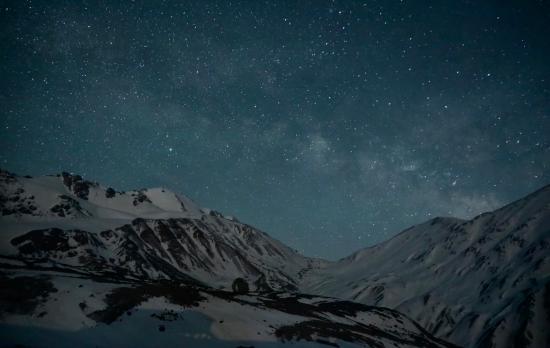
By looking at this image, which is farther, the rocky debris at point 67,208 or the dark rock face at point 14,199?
the rocky debris at point 67,208

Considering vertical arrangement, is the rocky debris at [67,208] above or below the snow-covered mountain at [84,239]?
above

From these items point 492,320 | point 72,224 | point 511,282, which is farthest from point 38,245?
point 511,282

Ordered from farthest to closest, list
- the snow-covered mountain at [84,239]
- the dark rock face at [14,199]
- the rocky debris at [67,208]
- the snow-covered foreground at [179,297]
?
the rocky debris at [67,208], the dark rock face at [14,199], the snow-covered mountain at [84,239], the snow-covered foreground at [179,297]

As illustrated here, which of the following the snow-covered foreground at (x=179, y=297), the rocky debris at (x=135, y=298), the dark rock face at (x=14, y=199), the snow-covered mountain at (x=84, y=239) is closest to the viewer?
the snow-covered foreground at (x=179, y=297)

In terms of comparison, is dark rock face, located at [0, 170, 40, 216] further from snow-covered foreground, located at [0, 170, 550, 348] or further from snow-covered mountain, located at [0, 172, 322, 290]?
snow-covered foreground, located at [0, 170, 550, 348]

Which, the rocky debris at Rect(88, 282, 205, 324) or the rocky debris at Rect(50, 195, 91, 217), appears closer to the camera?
the rocky debris at Rect(88, 282, 205, 324)

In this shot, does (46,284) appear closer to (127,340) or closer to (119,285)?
(119,285)

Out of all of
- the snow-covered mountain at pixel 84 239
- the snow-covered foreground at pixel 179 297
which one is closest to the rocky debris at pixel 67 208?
the snow-covered mountain at pixel 84 239

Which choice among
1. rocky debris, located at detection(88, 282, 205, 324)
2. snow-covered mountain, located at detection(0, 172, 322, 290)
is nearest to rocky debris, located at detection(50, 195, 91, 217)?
snow-covered mountain, located at detection(0, 172, 322, 290)

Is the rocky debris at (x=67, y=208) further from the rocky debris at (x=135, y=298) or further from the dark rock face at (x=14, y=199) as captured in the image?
the rocky debris at (x=135, y=298)

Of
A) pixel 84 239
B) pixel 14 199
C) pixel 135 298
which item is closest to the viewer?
pixel 135 298

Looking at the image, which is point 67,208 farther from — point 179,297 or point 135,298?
point 135,298

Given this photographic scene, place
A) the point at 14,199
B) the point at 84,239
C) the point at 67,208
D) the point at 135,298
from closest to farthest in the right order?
the point at 135,298 → the point at 84,239 → the point at 14,199 → the point at 67,208

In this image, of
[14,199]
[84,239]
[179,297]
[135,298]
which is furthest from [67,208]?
[135,298]
